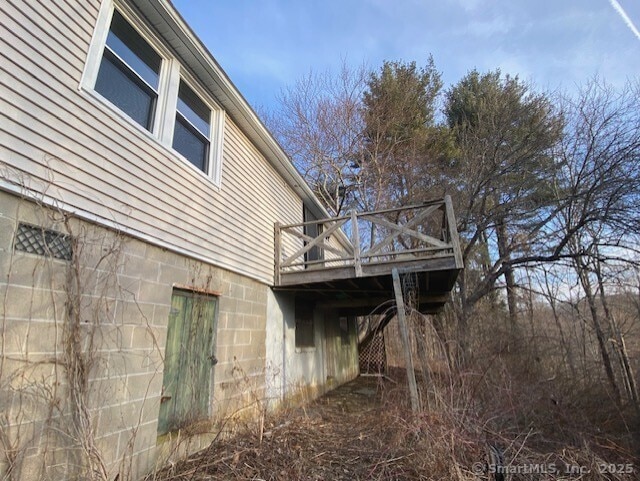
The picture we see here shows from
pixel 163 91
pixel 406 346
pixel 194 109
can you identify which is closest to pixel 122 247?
pixel 163 91

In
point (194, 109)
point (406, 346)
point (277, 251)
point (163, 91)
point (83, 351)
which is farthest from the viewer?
point (277, 251)

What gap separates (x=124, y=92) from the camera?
3.84m

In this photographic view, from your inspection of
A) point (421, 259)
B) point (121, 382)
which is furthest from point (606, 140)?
point (121, 382)

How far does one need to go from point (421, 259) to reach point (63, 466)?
5.37 meters

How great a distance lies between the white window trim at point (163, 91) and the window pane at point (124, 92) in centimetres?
10

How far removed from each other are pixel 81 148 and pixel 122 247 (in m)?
0.99

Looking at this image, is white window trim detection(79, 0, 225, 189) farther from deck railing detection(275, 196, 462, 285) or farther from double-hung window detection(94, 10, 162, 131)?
deck railing detection(275, 196, 462, 285)

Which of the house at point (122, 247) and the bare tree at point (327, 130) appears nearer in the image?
the house at point (122, 247)

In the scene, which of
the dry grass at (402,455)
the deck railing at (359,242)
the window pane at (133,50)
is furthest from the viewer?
the deck railing at (359,242)

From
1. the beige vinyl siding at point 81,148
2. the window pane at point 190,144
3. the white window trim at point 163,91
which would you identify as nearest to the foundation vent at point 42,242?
the beige vinyl siding at point 81,148

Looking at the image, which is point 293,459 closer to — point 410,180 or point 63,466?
point 63,466

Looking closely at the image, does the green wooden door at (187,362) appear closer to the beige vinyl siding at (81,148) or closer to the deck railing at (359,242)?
the beige vinyl siding at (81,148)

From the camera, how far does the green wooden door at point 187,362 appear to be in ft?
12.9

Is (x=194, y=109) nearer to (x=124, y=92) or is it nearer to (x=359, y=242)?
(x=124, y=92)
